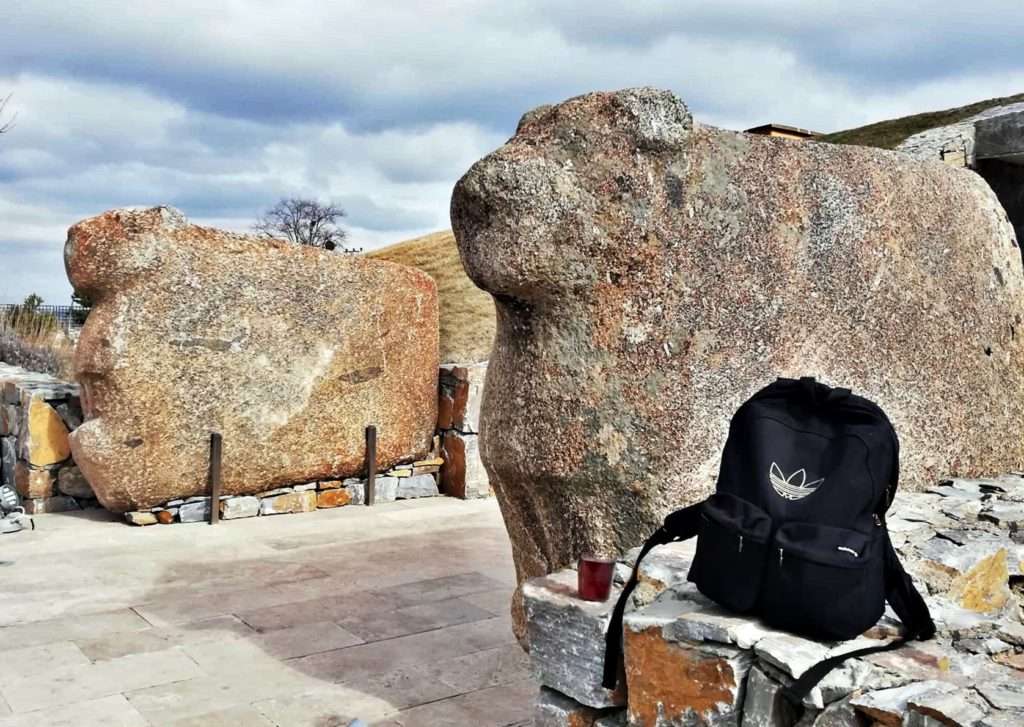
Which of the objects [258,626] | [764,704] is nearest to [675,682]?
[764,704]

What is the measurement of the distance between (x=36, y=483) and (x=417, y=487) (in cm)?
303

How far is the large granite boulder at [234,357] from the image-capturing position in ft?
22.2

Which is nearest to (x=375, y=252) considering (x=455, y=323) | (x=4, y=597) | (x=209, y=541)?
(x=455, y=323)

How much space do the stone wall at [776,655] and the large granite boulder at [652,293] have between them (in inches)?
16.1

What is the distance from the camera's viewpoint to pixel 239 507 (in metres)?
7.44

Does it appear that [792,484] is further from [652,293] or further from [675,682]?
[652,293]

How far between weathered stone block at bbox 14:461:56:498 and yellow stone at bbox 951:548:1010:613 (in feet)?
22.1

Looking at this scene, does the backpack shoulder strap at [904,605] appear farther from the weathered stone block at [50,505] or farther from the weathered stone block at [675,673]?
the weathered stone block at [50,505]

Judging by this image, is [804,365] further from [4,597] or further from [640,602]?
[4,597]

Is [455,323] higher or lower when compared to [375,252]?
lower

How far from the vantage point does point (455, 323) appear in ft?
40.6

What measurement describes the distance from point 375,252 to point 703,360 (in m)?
13.1

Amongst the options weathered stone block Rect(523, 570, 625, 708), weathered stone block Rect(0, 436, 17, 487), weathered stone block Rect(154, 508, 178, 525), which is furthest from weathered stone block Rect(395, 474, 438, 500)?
weathered stone block Rect(523, 570, 625, 708)

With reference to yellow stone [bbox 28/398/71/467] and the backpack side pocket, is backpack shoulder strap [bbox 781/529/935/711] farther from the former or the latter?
yellow stone [bbox 28/398/71/467]
